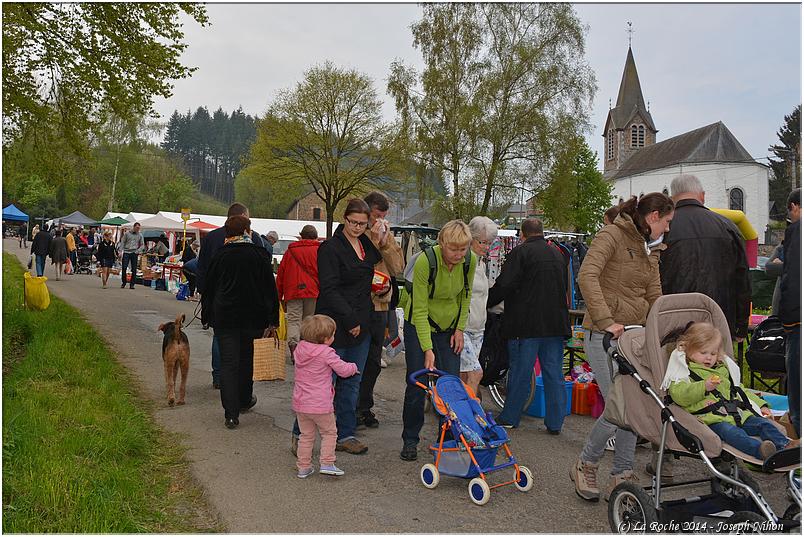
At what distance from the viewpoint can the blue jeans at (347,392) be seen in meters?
5.70

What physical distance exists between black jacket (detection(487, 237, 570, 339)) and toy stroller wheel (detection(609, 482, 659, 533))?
7.82ft

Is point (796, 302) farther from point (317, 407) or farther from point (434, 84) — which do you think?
point (434, 84)

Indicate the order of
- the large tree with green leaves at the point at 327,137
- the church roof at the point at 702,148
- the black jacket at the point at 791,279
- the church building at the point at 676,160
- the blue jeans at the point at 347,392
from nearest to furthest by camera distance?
the black jacket at the point at 791,279, the blue jeans at the point at 347,392, the large tree with green leaves at the point at 327,137, the church building at the point at 676,160, the church roof at the point at 702,148

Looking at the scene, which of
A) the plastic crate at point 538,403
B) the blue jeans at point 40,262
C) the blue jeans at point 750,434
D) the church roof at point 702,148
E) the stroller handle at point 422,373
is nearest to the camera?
the blue jeans at point 750,434

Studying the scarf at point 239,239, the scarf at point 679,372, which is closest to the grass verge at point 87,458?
the scarf at point 239,239

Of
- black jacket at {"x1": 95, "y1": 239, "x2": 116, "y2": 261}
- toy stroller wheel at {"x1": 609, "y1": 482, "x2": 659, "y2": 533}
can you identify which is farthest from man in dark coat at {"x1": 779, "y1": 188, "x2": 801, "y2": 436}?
black jacket at {"x1": 95, "y1": 239, "x2": 116, "y2": 261}

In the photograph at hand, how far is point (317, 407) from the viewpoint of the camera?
5.11 meters

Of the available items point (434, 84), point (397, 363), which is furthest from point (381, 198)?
point (434, 84)

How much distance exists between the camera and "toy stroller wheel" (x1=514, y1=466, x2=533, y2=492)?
4.85 metres

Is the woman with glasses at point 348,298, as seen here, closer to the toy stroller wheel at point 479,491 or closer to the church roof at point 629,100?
the toy stroller wheel at point 479,491

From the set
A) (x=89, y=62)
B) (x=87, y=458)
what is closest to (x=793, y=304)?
(x=87, y=458)

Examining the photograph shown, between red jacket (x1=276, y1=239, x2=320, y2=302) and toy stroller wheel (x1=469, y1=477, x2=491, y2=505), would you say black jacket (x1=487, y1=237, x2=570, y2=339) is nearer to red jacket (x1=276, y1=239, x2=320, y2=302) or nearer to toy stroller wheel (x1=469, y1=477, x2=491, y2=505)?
toy stroller wheel (x1=469, y1=477, x2=491, y2=505)

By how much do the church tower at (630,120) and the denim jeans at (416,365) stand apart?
307ft

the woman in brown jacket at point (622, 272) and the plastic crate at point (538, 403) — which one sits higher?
the woman in brown jacket at point (622, 272)
